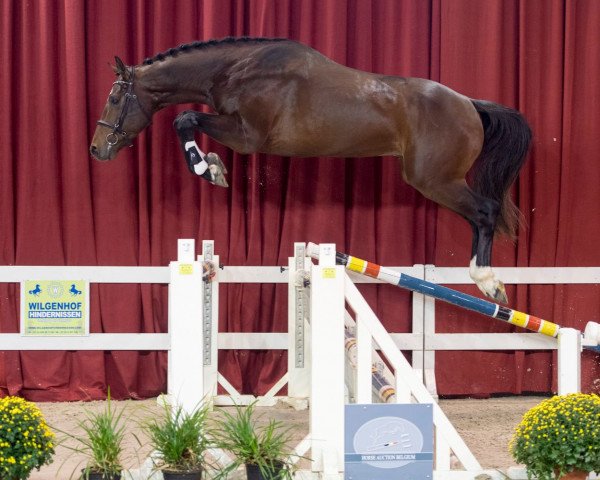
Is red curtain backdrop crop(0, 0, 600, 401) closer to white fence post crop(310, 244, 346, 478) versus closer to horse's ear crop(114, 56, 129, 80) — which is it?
horse's ear crop(114, 56, 129, 80)

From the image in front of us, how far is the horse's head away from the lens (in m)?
3.41

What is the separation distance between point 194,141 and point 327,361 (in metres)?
1.16

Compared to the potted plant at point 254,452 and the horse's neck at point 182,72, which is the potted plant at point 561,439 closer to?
the potted plant at point 254,452

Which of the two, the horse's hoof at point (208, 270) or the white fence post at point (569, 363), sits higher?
the horse's hoof at point (208, 270)

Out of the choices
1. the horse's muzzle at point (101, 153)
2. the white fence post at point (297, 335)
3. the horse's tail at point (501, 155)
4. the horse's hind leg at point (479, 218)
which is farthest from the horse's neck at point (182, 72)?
the horse's tail at point (501, 155)

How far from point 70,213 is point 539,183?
2.22 metres

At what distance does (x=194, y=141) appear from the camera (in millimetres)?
3289

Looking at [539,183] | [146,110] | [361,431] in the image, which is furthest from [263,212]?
[361,431]

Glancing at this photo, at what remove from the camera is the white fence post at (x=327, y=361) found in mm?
2576

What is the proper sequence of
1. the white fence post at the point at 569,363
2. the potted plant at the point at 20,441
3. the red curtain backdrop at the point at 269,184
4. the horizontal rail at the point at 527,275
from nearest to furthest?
the potted plant at the point at 20,441 < the white fence post at the point at 569,363 < the red curtain backdrop at the point at 269,184 < the horizontal rail at the point at 527,275

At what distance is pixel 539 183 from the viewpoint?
392 cm

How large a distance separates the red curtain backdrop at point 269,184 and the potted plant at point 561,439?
5.22 ft

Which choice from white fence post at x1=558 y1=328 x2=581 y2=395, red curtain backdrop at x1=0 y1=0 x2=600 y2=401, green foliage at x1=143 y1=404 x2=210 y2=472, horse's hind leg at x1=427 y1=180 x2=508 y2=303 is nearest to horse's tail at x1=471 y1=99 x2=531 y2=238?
horse's hind leg at x1=427 y1=180 x2=508 y2=303

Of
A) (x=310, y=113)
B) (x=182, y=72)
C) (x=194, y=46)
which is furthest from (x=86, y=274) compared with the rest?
(x=310, y=113)
